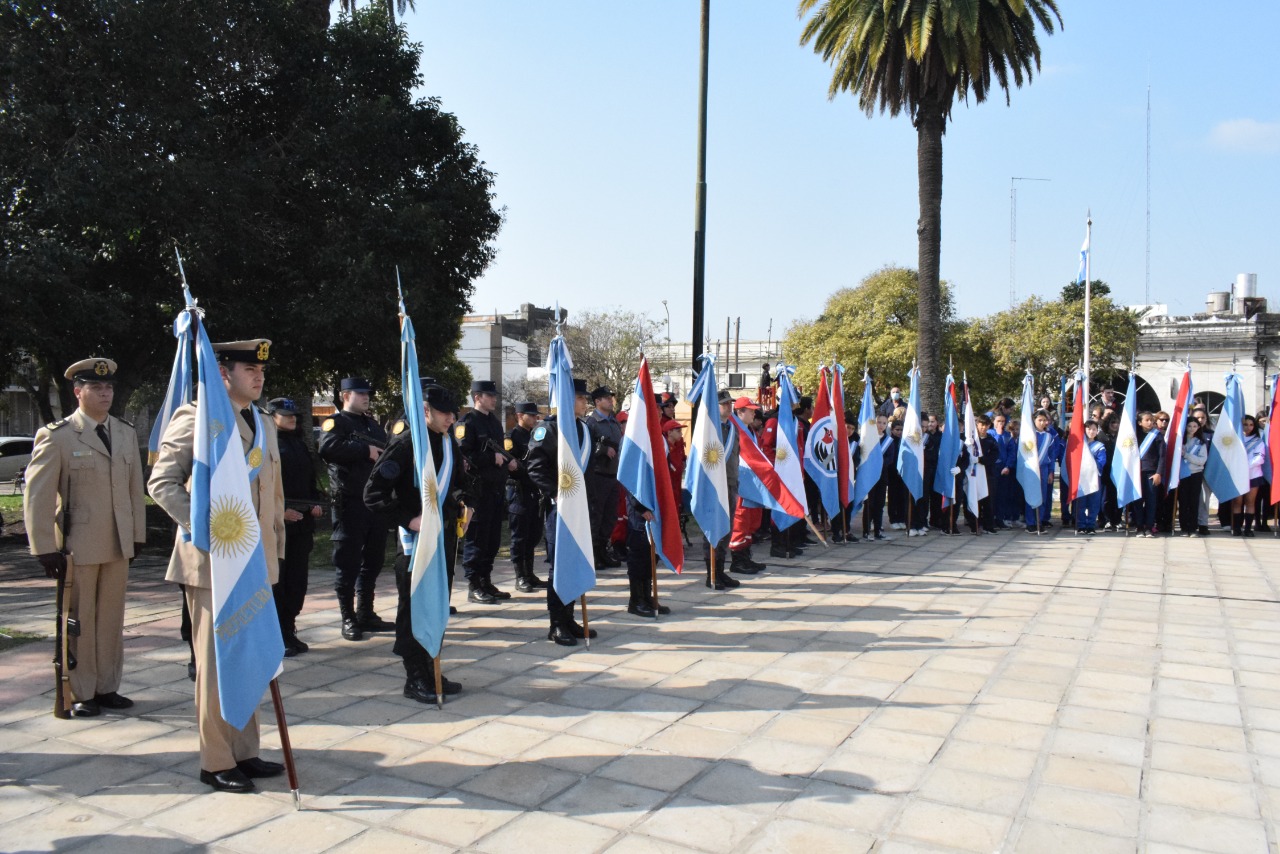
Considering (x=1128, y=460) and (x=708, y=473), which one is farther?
(x=1128, y=460)

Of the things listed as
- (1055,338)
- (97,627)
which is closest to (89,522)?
(97,627)

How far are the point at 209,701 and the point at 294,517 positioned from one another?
2.44m

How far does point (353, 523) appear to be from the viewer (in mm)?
7078

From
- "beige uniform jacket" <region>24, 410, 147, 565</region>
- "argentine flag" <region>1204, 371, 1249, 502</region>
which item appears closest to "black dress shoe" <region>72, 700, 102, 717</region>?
"beige uniform jacket" <region>24, 410, 147, 565</region>

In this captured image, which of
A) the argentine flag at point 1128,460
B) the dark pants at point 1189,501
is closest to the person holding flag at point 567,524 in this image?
the argentine flag at point 1128,460

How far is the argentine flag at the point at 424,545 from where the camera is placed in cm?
523

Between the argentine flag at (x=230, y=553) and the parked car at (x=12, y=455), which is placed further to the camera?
the parked car at (x=12, y=455)

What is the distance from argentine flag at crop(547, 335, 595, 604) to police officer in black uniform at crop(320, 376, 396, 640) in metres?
1.48

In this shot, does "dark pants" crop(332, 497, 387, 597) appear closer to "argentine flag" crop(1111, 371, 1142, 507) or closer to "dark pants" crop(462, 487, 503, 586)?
"dark pants" crop(462, 487, 503, 586)

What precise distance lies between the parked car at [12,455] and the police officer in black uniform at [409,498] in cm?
2946

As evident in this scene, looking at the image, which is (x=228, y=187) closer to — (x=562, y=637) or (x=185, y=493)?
(x=562, y=637)

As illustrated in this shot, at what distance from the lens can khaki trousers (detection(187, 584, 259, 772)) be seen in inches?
159

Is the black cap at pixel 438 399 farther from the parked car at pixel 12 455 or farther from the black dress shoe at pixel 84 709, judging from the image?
the parked car at pixel 12 455

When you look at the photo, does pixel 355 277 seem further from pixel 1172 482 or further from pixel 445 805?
pixel 1172 482
